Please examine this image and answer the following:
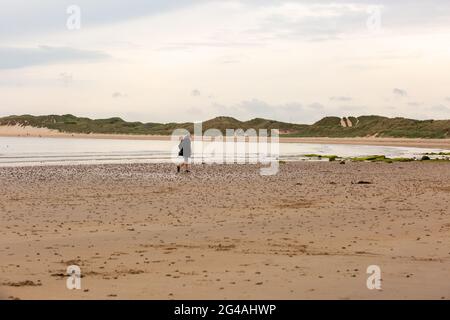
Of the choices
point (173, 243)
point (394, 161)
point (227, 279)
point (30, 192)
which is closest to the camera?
point (227, 279)

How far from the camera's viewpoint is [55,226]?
53.7ft

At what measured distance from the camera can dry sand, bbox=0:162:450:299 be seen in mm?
9867

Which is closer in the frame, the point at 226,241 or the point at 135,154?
the point at 226,241

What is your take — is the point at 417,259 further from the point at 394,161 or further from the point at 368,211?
the point at 394,161

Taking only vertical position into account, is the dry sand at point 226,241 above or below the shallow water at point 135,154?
below

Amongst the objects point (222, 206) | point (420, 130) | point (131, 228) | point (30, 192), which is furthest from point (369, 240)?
point (420, 130)

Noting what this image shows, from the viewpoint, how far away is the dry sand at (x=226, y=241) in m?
9.87

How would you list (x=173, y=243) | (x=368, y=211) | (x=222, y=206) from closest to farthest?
1. (x=173, y=243)
2. (x=368, y=211)
3. (x=222, y=206)

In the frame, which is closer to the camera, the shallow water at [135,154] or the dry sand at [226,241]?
the dry sand at [226,241]

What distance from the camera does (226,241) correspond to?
1421 centimetres

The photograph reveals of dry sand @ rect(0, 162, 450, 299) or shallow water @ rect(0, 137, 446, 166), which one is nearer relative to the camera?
dry sand @ rect(0, 162, 450, 299)

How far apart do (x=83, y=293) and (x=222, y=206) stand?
11.2 m

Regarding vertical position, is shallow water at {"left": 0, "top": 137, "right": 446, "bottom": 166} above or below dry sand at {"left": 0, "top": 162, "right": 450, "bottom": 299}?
above

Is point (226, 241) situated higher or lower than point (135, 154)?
lower
